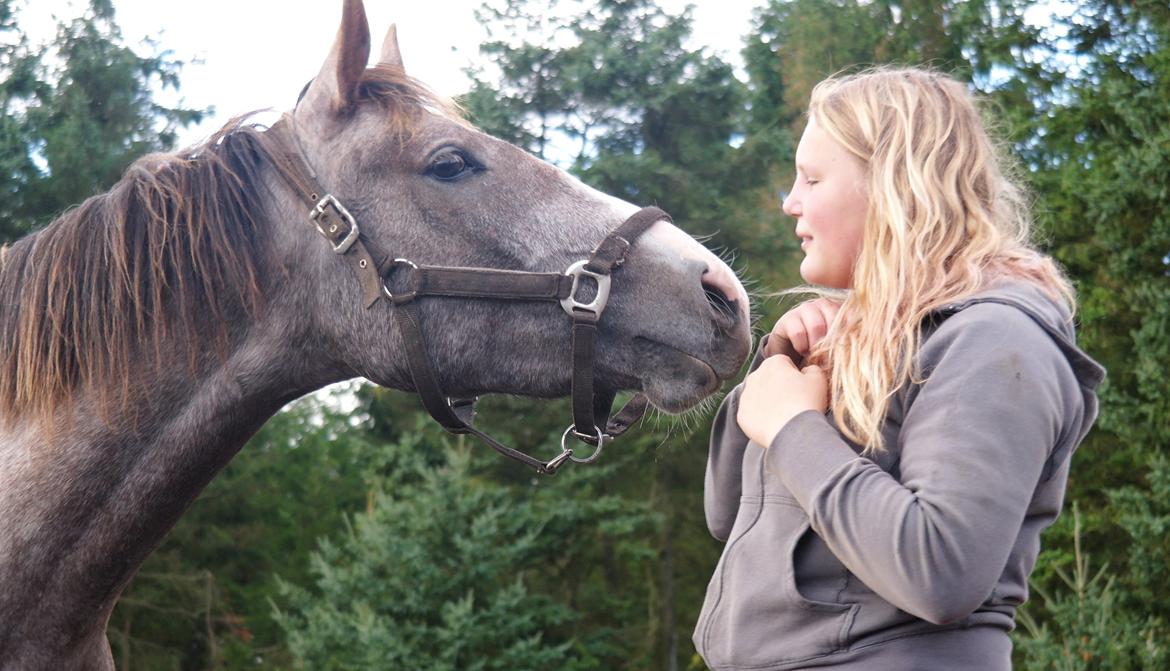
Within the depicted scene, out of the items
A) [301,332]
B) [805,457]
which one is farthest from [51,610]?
[805,457]

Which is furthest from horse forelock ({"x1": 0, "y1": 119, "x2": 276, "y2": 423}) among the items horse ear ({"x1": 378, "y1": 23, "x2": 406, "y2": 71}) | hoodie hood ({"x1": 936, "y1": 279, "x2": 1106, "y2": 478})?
hoodie hood ({"x1": 936, "y1": 279, "x2": 1106, "y2": 478})

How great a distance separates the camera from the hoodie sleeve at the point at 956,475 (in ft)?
4.53

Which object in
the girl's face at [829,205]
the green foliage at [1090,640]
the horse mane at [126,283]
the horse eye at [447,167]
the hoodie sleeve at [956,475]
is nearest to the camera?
the hoodie sleeve at [956,475]

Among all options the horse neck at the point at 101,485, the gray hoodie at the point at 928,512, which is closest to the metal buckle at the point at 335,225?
the horse neck at the point at 101,485

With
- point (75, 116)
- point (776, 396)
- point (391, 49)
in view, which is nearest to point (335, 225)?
point (391, 49)

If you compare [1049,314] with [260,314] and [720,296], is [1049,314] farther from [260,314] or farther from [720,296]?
[260,314]

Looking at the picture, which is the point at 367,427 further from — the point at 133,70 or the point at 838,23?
the point at 838,23

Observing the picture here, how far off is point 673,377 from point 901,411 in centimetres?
72

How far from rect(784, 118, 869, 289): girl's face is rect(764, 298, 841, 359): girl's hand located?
0.21 feet

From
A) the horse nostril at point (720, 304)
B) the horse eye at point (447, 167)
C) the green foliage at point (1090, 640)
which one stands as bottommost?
the green foliage at point (1090, 640)

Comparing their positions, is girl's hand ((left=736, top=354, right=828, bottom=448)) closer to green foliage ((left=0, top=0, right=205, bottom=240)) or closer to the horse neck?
the horse neck

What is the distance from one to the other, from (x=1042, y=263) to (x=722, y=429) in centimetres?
68

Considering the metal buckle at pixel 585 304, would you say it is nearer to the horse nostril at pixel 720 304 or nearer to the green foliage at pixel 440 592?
the horse nostril at pixel 720 304

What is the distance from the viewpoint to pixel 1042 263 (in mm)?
1702
